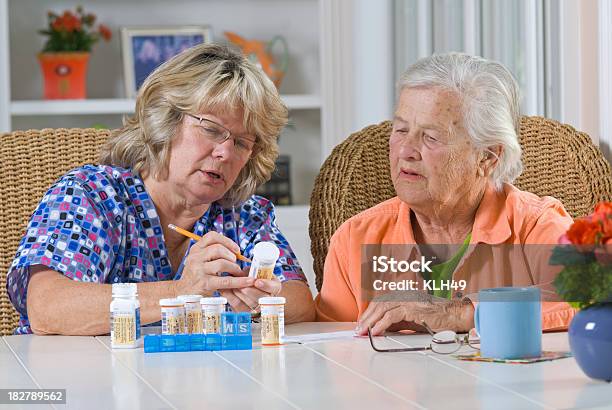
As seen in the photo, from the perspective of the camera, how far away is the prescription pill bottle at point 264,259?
5.80ft

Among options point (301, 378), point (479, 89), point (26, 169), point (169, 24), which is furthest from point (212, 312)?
point (169, 24)

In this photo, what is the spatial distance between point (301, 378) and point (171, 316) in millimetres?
366

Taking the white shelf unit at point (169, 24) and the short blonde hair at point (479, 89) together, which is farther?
the white shelf unit at point (169, 24)

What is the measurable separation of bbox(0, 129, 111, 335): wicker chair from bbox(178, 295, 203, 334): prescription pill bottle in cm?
78

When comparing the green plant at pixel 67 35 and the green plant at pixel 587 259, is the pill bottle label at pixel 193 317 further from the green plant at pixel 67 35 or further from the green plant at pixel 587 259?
the green plant at pixel 67 35

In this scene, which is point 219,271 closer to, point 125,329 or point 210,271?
point 210,271

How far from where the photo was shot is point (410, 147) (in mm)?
2033

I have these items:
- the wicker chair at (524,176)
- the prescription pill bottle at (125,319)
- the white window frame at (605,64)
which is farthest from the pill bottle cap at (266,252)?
the white window frame at (605,64)

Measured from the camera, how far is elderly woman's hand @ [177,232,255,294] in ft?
6.00

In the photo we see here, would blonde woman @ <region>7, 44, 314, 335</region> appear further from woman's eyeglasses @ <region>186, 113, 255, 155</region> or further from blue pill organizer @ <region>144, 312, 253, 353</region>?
blue pill organizer @ <region>144, 312, 253, 353</region>

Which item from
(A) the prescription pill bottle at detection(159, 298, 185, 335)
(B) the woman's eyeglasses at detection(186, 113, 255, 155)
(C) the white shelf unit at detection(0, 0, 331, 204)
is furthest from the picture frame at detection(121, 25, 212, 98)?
(A) the prescription pill bottle at detection(159, 298, 185, 335)

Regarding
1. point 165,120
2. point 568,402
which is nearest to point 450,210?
point 165,120

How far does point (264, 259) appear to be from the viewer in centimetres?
178

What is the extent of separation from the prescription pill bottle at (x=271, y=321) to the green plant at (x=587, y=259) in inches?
19.7
